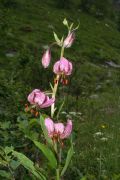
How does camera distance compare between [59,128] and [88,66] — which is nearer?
[59,128]

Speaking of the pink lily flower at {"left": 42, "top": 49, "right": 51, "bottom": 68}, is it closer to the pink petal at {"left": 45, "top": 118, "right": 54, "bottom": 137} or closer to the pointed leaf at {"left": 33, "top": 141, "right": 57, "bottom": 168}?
the pink petal at {"left": 45, "top": 118, "right": 54, "bottom": 137}

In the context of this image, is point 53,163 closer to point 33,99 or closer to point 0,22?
point 33,99

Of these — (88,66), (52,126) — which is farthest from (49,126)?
(88,66)

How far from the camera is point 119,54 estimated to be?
190 ft

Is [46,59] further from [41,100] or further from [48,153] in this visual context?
[48,153]

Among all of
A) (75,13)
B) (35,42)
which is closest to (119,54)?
(35,42)

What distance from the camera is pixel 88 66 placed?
43000 millimetres

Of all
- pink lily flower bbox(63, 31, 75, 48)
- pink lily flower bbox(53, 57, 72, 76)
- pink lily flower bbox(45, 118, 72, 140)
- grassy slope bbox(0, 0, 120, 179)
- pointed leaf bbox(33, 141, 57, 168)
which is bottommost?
grassy slope bbox(0, 0, 120, 179)

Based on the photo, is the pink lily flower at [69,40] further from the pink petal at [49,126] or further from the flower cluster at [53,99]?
the pink petal at [49,126]

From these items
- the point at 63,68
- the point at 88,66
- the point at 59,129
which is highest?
the point at 63,68

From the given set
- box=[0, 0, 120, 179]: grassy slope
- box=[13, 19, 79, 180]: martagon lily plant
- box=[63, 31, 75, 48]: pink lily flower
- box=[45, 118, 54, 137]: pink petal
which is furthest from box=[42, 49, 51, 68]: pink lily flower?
box=[0, 0, 120, 179]: grassy slope

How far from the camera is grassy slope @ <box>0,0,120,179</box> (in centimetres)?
882

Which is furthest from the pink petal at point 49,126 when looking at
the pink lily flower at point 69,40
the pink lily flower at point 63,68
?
the pink lily flower at point 69,40

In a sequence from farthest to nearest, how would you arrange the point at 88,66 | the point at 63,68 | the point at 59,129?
the point at 88,66, the point at 63,68, the point at 59,129
